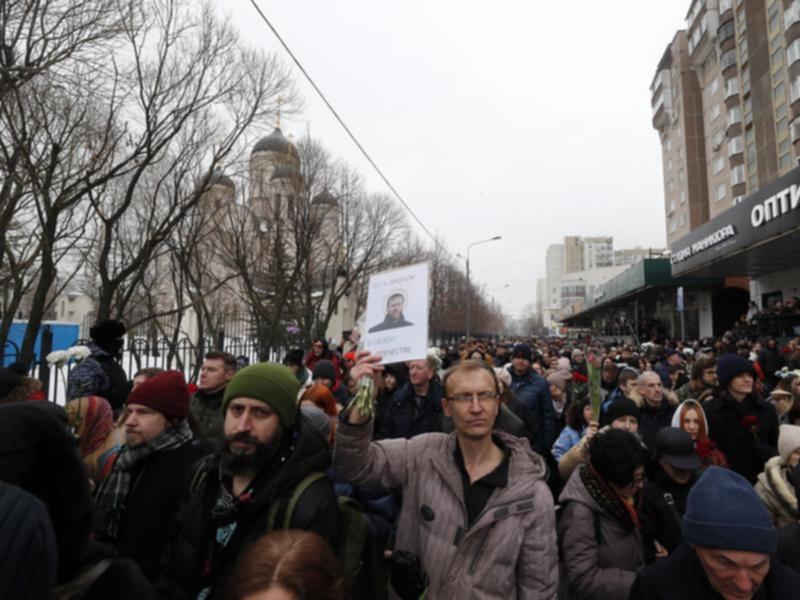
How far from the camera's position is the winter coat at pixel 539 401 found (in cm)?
621

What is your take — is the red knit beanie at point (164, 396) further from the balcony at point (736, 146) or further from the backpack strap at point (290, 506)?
the balcony at point (736, 146)

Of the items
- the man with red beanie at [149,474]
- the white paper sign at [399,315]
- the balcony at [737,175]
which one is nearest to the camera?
the man with red beanie at [149,474]

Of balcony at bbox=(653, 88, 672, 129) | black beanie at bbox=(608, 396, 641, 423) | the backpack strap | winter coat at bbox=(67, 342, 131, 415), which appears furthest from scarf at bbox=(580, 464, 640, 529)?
balcony at bbox=(653, 88, 672, 129)

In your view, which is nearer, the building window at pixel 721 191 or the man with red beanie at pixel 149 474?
the man with red beanie at pixel 149 474

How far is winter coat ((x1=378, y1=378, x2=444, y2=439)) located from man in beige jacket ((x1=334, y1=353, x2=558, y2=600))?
2.49 metres

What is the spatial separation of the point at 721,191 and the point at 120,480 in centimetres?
5303

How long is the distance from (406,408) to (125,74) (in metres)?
8.87

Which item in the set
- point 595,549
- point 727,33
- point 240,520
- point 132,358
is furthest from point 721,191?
point 240,520

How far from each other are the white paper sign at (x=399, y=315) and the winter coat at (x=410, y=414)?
228 centimetres

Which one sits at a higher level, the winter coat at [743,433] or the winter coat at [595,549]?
the winter coat at [743,433]

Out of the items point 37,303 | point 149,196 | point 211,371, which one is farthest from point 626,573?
point 149,196

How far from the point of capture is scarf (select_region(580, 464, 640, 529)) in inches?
103

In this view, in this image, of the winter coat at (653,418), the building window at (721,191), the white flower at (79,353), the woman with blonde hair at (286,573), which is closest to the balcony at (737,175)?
the building window at (721,191)

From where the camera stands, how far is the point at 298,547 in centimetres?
149
